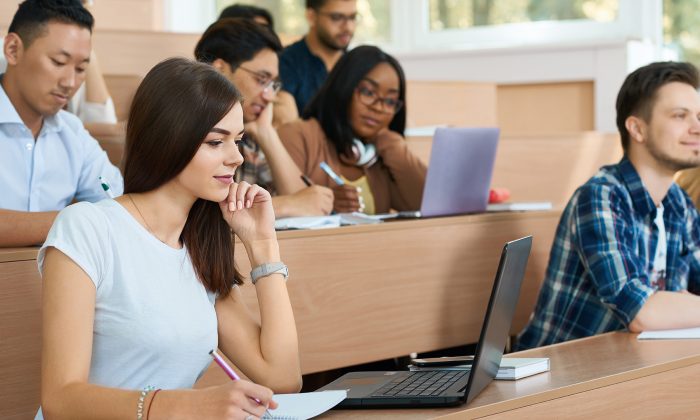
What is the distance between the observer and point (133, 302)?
59.7 inches

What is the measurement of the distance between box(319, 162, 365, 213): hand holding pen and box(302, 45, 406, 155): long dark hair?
0.93 feet

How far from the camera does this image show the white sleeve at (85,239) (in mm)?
1440

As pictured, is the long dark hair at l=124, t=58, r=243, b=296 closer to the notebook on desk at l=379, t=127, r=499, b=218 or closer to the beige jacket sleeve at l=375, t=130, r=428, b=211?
the notebook on desk at l=379, t=127, r=499, b=218

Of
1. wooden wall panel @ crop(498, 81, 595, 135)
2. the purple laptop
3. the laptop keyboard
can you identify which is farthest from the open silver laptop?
wooden wall panel @ crop(498, 81, 595, 135)

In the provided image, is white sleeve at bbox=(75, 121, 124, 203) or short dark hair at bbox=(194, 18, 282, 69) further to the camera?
short dark hair at bbox=(194, 18, 282, 69)

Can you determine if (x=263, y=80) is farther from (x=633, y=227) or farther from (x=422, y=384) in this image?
(x=422, y=384)

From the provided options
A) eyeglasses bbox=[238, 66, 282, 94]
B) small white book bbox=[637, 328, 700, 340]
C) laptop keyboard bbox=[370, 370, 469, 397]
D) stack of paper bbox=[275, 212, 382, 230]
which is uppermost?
eyeglasses bbox=[238, 66, 282, 94]

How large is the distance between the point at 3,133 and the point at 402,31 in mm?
3771

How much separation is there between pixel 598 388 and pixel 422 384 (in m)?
0.32

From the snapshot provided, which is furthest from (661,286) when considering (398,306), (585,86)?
(585,86)

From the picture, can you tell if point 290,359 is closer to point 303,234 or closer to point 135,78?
point 303,234

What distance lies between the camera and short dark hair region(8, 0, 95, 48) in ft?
7.94

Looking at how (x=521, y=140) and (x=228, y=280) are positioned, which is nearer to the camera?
(x=228, y=280)

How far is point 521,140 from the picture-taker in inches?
156
